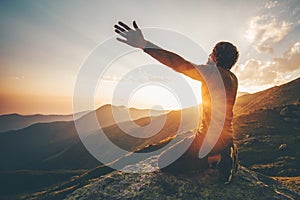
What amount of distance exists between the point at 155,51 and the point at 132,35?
1.97 ft

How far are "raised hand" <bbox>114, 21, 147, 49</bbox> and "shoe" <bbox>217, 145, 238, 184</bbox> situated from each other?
4142 mm

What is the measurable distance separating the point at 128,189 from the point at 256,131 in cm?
10455

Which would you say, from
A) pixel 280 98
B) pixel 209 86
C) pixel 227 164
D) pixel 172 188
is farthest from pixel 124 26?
pixel 280 98

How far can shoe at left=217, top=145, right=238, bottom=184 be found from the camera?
634 centimetres

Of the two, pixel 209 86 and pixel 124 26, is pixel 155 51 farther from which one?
pixel 209 86

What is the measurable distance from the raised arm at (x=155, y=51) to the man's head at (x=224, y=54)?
1.46 metres

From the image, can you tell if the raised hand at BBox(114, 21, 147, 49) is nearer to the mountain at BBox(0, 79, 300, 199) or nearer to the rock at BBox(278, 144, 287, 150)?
the mountain at BBox(0, 79, 300, 199)

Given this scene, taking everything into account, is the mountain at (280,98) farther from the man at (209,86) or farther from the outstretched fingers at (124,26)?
the outstretched fingers at (124,26)

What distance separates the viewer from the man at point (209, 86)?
4.54 meters

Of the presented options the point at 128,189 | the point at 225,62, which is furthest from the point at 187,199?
the point at 225,62

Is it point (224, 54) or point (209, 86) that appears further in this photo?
point (224, 54)

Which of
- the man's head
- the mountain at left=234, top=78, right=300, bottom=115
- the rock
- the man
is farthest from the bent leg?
the mountain at left=234, top=78, right=300, bottom=115

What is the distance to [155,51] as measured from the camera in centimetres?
461

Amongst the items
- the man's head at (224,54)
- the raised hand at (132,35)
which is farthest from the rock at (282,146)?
the raised hand at (132,35)
